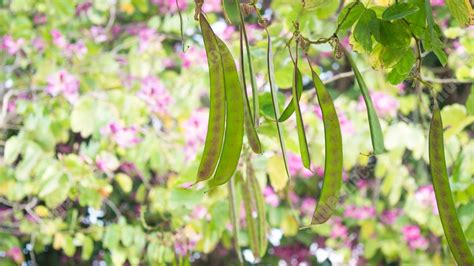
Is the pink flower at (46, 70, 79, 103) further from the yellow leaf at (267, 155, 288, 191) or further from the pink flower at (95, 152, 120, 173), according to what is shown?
the yellow leaf at (267, 155, 288, 191)

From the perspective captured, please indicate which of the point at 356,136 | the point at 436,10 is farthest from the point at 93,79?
the point at 436,10

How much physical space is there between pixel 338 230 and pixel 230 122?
2094mm

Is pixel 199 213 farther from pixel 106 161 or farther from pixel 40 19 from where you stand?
pixel 40 19

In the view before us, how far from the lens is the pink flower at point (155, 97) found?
194 cm

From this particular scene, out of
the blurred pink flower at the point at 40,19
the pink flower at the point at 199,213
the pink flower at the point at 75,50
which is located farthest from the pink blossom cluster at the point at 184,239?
the blurred pink flower at the point at 40,19

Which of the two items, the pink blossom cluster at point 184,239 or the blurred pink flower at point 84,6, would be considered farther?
the blurred pink flower at point 84,6

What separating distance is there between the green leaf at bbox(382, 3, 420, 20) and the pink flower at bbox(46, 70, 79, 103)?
4.76ft

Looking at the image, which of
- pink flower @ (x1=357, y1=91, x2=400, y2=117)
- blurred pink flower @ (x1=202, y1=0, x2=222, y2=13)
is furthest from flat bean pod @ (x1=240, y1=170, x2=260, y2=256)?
blurred pink flower @ (x1=202, y1=0, x2=222, y2=13)

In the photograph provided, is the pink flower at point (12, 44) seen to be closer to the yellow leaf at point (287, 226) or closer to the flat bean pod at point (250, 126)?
the yellow leaf at point (287, 226)

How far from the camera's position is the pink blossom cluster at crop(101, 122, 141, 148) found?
1842mm

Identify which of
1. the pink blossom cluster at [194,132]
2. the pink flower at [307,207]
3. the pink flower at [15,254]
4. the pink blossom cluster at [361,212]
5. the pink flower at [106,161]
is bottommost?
the pink flower at [307,207]

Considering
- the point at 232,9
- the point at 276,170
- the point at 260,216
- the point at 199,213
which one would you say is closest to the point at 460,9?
the point at 232,9

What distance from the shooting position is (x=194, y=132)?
1884 mm

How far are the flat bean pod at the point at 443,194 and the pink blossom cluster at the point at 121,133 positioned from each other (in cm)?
143
